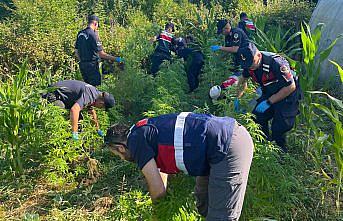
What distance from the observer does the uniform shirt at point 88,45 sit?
22.2ft

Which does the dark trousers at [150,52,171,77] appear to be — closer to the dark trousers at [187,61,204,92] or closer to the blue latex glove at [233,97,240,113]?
the dark trousers at [187,61,204,92]

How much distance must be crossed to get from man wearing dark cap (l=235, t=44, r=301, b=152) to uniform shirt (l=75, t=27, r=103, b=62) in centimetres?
299

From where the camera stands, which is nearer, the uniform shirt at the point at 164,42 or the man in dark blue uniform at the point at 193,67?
the man in dark blue uniform at the point at 193,67

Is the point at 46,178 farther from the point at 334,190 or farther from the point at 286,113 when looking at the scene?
the point at 334,190

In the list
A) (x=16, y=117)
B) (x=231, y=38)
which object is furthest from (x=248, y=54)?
(x=231, y=38)

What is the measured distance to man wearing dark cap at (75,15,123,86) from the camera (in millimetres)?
6793

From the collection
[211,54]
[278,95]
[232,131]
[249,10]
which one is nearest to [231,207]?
[232,131]

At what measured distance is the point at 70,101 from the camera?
504cm

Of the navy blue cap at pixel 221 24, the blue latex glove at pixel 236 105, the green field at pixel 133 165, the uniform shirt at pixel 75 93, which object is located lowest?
the green field at pixel 133 165

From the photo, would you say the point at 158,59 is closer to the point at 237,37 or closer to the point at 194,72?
the point at 194,72

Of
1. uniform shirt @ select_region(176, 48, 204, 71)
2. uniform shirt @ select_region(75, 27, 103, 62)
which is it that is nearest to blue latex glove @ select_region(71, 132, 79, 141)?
uniform shirt @ select_region(75, 27, 103, 62)

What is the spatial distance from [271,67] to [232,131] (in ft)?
5.71

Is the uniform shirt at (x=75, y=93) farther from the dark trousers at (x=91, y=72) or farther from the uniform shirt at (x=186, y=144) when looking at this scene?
the uniform shirt at (x=186, y=144)

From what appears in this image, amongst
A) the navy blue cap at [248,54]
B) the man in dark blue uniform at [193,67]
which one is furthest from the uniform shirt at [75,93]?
the man in dark blue uniform at [193,67]
